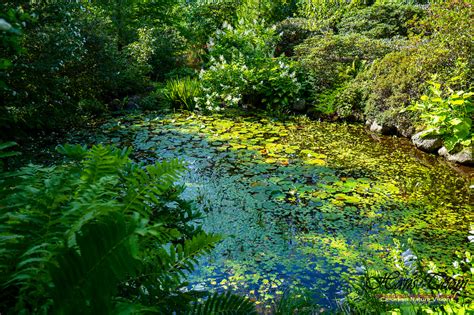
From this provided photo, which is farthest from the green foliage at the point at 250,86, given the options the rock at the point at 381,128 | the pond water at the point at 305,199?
the rock at the point at 381,128

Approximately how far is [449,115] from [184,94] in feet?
17.5

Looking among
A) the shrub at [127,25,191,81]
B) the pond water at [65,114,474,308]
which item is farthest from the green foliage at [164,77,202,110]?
the shrub at [127,25,191,81]

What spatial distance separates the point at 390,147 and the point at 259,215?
3.23m

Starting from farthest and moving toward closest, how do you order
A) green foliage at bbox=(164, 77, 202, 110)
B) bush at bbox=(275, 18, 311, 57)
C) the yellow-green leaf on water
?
bush at bbox=(275, 18, 311, 57), green foliage at bbox=(164, 77, 202, 110), the yellow-green leaf on water

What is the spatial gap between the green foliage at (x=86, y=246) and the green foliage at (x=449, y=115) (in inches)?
193

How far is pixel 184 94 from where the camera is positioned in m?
8.53

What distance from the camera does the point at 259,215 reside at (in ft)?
12.8

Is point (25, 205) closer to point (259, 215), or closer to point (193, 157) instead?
point (259, 215)

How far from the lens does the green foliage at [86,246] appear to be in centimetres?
76

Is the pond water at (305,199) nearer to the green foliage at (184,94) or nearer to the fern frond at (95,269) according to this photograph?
the fern frond at (95,269)

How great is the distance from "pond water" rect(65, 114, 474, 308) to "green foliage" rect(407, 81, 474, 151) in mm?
403

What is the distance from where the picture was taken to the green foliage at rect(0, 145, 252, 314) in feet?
2.50

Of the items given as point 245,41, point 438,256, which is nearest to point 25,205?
point 438,256
